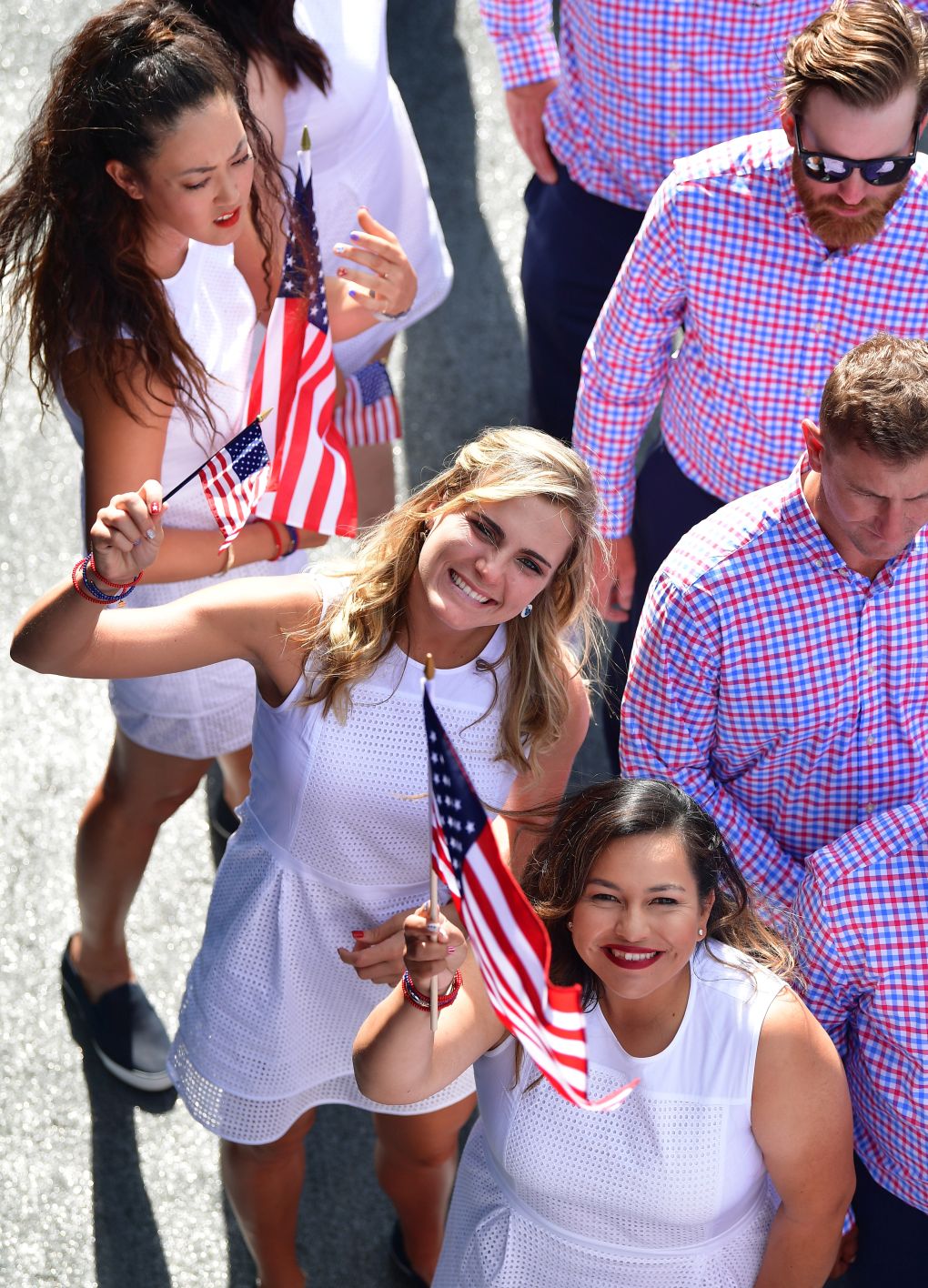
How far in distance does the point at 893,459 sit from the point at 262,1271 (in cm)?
207

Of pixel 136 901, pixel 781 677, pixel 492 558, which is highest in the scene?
pixel 492 558

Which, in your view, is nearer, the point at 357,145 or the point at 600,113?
the point at 357,145

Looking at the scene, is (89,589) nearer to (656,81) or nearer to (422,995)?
(422,995)

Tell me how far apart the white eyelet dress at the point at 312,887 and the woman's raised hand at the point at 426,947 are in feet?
1.51

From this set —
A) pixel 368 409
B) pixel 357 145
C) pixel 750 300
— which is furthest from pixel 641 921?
pixel 357 145

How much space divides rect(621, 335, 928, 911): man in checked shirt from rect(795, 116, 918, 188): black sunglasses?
460mm

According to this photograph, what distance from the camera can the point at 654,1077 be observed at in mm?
2434

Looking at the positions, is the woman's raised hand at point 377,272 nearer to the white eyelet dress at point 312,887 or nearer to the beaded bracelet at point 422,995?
the white eyelet dress at point 312,887

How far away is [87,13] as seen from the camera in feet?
19.6

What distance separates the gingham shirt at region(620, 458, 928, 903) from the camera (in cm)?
284

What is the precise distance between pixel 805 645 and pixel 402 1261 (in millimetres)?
1659

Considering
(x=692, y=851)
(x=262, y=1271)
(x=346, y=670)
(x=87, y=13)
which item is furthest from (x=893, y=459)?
(x=87, y=13)

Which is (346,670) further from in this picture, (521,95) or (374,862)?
Result: (521,95)

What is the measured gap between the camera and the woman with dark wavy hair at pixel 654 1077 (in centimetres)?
240
